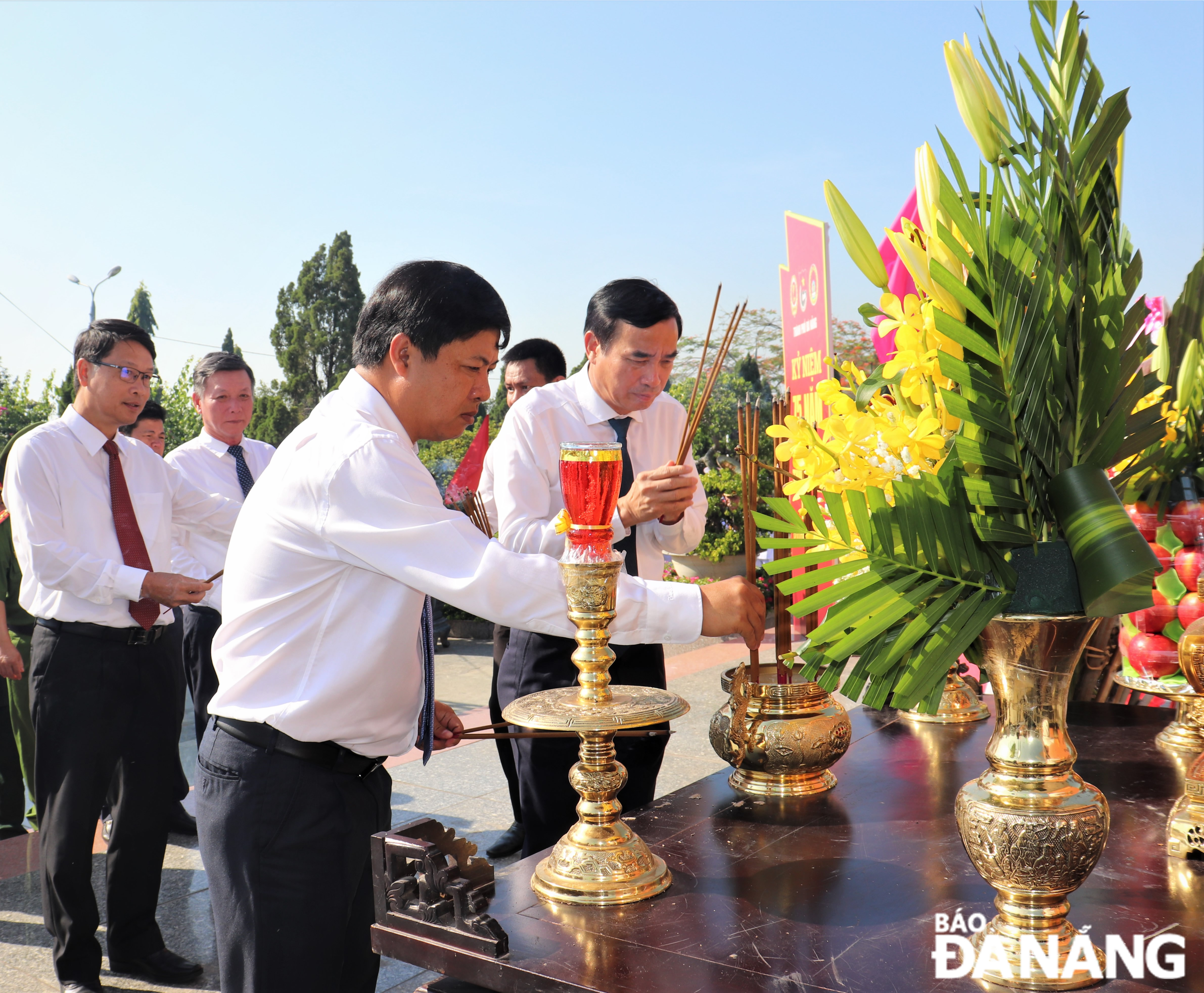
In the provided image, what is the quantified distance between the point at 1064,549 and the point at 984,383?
0.63 ft

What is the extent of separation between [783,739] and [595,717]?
53 centimetres

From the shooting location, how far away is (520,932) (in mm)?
1228

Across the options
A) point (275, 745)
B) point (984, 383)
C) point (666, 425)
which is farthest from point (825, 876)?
point (666, 425)

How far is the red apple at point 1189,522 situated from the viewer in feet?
5.50

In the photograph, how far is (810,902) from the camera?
50.9 inches

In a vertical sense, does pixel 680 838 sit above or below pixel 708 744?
above

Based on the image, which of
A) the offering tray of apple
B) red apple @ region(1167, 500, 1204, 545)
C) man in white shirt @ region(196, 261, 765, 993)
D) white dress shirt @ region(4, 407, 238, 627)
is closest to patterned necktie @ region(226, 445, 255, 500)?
white dress shirt @ region(4, 407, 238, 627)

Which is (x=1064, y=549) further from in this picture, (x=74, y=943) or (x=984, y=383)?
(x=74, y=943)

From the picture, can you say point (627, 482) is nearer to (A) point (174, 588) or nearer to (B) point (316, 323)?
(A) point (174, 588)

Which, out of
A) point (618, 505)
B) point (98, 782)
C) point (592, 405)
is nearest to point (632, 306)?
point (592, 405)

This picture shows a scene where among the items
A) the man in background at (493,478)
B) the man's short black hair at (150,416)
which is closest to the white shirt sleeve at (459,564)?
the man in background at (493,478)

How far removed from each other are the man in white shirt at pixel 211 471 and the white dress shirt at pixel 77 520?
94 cm

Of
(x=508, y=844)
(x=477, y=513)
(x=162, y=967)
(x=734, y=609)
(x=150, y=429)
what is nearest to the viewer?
(x=734, y=609)

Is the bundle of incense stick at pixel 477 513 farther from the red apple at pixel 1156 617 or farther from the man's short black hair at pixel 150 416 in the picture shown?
the man's short black hair at pixel 150 416
